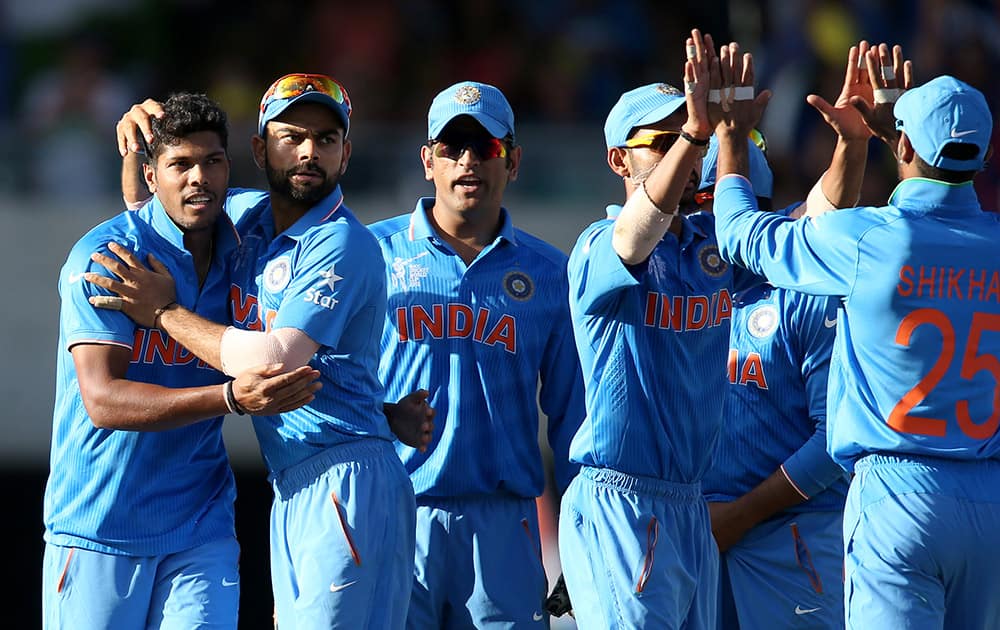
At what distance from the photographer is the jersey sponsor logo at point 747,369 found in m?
6.29

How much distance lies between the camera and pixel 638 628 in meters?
5.32

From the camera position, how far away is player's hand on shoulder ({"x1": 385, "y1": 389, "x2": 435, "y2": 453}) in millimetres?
5602

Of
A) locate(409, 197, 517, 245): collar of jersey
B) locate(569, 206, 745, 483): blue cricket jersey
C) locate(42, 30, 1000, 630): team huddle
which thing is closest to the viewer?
locate(42, 30, 1000, 630): team huddle

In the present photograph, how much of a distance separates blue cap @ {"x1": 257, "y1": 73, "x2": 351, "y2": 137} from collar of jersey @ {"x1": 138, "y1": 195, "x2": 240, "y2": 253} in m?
0.38

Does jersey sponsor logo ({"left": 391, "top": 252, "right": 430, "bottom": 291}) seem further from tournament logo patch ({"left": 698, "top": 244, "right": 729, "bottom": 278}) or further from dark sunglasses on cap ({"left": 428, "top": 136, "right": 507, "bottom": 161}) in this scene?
tournament logo patch ({"left": 698, "top": 244, "right": 729, "bottom": 278})

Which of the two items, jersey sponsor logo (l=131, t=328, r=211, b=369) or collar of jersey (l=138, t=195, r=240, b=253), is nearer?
jersey sponsor logo (l=131, t=328, r=211, b=369)

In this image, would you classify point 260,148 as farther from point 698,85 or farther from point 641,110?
point 698,85

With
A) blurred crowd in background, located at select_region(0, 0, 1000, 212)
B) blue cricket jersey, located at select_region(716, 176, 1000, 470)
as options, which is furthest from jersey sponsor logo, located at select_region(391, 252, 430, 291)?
blurred crowd in background, located at select_region(0, 0, 1000, 212)

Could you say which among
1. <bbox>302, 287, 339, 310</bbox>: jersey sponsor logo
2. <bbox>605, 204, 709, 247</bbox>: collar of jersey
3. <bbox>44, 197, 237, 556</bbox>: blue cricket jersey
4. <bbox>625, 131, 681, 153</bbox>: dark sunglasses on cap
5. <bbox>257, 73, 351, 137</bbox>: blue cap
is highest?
<bbox>257, 73, 351, 137</bbox>: blue cap

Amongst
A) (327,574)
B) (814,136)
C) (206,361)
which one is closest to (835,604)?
(327,574)

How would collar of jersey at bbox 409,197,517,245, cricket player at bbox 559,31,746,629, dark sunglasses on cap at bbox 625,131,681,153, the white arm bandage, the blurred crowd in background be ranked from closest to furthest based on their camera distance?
the white arm bandage, cricket player at bbox 559,31,746,629, dark sunglasses on cap at bbox 625,131,681,153, collar of jersey at bbox 409,197,517,245, the blurred crowd in background

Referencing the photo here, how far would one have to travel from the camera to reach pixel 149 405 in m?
5.21

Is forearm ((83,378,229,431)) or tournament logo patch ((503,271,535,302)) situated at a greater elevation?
tournament logo patch ((503,271,535,302))

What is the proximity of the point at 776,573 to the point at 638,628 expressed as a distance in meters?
1.06
